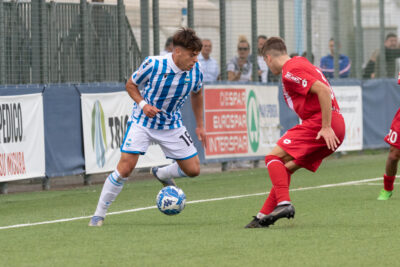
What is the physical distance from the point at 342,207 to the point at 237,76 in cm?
772

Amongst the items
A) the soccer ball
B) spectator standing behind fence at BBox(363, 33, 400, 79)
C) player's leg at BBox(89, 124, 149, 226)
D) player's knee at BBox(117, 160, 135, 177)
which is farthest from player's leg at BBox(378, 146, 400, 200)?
spectator standing behind fence at BBox(363, 33, 400, 79)

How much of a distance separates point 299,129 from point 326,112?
0.49m

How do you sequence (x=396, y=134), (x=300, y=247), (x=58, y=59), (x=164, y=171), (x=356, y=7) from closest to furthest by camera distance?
(x=300, y=247)
(x=164, y=171)
(x=396, y=134)
(x=58, y=59)
(x=356, y=7)

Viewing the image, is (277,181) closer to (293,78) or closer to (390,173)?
(293,78)

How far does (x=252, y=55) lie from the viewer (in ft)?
59.6

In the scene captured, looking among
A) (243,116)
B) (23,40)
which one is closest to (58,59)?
(23,40)

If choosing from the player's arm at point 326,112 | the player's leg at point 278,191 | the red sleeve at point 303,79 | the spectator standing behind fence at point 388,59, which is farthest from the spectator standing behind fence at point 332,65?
the player's arm at point 326,112

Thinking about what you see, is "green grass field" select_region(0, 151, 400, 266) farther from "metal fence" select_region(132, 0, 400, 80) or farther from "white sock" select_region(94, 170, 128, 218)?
"metal fence" select_region(132, 0, 400, 80)

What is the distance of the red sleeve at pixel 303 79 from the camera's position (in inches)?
321

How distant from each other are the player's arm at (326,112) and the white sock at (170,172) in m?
2.25

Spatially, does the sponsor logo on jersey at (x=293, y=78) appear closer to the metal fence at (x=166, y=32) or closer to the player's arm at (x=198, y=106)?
the player's arm at (x=198, y=106)

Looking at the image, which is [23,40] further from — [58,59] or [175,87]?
[175,87]

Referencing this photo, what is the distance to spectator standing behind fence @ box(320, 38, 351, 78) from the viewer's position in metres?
20.2

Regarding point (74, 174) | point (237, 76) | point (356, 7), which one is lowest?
point (74, 174)
